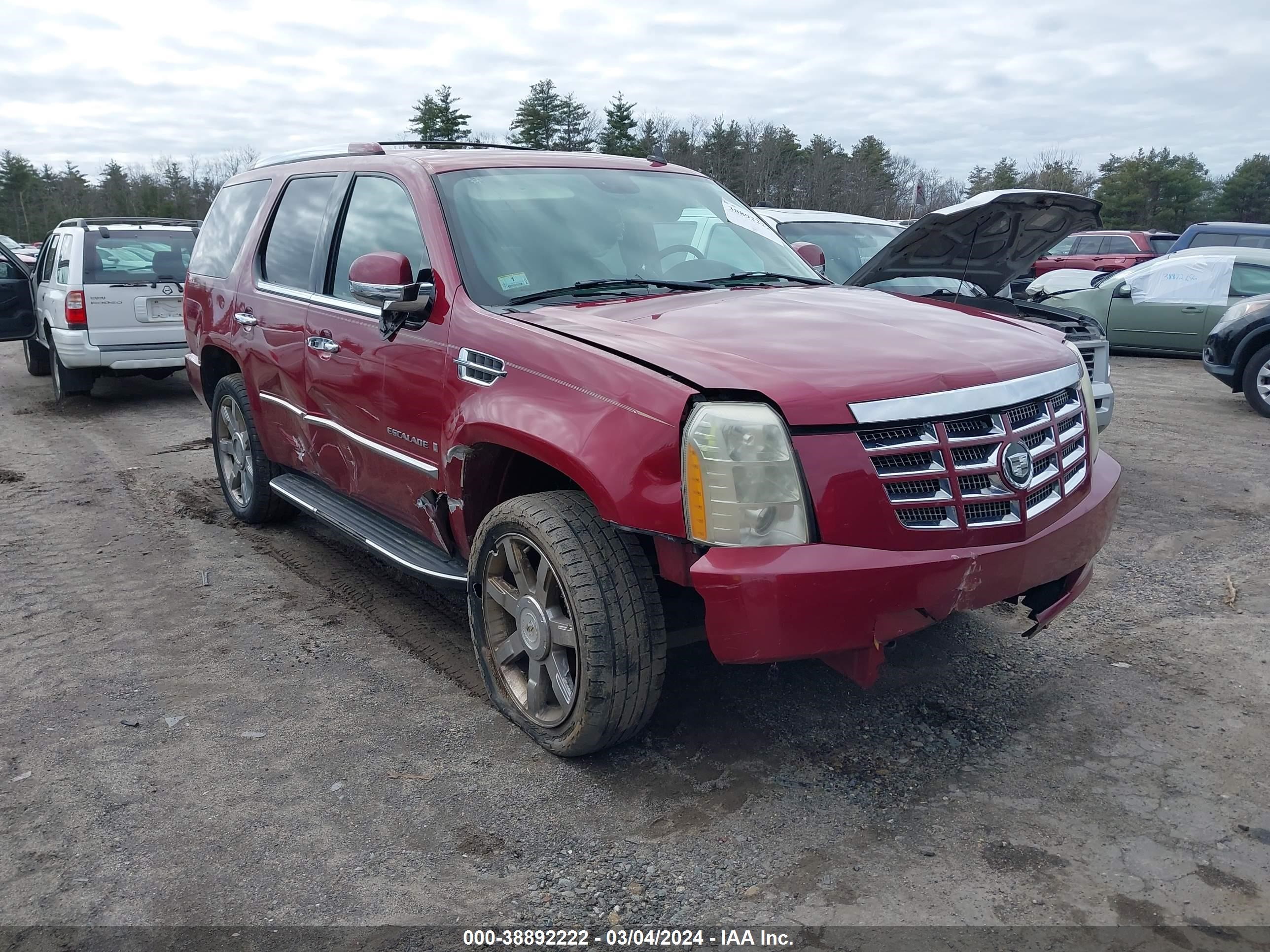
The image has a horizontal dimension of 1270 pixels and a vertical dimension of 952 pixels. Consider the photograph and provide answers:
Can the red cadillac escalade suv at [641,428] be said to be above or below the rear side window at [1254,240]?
below

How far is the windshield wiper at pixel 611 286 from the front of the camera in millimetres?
3645

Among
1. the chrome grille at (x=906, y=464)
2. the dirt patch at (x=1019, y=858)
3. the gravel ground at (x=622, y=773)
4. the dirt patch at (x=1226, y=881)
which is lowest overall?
the gravel ground at (x=622, y=773)

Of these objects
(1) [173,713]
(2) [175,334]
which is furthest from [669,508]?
(2) [175,334]

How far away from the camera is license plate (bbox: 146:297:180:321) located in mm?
10352

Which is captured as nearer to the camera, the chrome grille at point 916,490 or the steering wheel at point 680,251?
the chrome grille at point 916,490

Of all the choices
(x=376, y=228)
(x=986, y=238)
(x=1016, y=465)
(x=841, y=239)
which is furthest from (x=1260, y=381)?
(x=376, y=228)

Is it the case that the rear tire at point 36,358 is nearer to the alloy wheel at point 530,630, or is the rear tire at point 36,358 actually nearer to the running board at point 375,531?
the running board at point 375,531

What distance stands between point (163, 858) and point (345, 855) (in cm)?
51

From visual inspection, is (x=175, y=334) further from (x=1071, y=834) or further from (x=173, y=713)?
(x=1071, y=834)

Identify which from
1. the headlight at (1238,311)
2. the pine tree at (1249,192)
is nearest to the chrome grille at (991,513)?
the headlight at (1238,311)

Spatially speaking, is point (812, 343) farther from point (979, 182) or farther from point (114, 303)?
point (979, 182)

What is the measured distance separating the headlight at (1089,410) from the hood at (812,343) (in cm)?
10

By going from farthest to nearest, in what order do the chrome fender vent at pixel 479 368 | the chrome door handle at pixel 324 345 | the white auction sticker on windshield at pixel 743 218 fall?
the white auction sticker on windshield at pixel 743 218
the chrome door handle at pixel 324 345
the chrome fender vent at pixel 479 368

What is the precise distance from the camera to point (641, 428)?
9.20 feet
